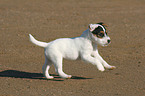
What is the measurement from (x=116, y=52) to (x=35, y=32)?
5026 mm

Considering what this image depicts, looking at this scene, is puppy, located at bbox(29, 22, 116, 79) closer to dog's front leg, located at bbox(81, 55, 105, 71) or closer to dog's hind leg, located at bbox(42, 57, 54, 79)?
dog's front leg, located at bbox(81, 55, 105, 71)

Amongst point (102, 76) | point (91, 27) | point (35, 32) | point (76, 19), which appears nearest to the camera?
point (91, 27)

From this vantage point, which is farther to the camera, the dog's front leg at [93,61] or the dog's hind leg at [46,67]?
the dog's hind leg at [46,67]

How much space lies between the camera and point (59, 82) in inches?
319

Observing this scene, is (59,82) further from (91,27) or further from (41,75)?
(91,27)

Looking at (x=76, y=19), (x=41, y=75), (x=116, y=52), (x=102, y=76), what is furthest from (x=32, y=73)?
(x=76, y=19)

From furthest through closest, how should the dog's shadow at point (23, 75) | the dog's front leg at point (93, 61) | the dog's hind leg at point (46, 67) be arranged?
1. the dog's shadow at point (23, 75)
2. the dog's hind leg at point (46, 67)
3. the dog's front leg at point (93, 61)

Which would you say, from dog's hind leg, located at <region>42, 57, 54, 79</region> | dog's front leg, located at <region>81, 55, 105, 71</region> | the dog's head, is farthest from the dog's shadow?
the dog's head

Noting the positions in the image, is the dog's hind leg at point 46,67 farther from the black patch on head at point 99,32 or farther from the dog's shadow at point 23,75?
the black patch on head at point 99,32

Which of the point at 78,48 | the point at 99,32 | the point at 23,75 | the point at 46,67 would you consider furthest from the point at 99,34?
the point at 23,75

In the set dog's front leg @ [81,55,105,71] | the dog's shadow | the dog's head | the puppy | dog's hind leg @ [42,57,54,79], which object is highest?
the dog's head

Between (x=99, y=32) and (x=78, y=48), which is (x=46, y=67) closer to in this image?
(x=78, y=48)

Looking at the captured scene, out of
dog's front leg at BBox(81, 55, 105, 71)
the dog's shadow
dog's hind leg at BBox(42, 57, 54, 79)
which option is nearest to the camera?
dog's front leg at BBox(81, 55, 105, 71)

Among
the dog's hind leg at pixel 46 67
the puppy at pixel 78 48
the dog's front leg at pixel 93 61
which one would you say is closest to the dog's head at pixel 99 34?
the puppy at pixel 78 48
